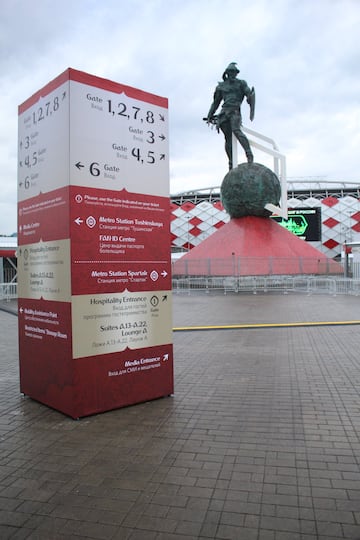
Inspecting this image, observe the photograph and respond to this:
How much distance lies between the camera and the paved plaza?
2629 mm

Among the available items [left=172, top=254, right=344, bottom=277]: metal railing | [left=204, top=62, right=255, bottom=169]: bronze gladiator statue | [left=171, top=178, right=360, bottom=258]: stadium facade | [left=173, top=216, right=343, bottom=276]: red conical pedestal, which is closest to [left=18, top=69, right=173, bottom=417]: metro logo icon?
[left=172, top=254, right=344, bottom=277]: metal railing

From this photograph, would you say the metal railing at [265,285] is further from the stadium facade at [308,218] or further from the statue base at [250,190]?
the stadium facade at [308,218]

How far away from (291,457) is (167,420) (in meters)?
1.32

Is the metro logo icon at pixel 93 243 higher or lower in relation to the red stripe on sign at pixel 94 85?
lower

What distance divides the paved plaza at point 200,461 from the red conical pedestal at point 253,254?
61.4 ft

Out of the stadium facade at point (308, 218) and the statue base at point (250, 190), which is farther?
the stadium facade at point (308, 218)

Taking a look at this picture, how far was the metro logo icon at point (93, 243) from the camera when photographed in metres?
4.38

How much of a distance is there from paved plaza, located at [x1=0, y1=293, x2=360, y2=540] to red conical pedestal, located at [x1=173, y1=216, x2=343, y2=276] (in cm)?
1870

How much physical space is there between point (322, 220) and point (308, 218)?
1707 mm

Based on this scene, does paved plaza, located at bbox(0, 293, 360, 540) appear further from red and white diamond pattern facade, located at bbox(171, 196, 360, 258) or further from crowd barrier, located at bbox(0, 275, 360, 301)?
red and white diamond pattern facade, located at bbox(171, 196, 360, 258)

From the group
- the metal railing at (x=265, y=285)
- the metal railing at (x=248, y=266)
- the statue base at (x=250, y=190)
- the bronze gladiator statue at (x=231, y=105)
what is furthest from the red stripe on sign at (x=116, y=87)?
the bronze gladiator statue at (x=231, y=105)

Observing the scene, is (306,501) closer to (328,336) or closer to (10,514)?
(10,514)

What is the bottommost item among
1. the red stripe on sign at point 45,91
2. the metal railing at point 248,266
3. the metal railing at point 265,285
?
the metal railing at point 265,285

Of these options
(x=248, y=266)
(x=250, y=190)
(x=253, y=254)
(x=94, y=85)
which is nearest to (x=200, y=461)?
(x=94, y=85)
